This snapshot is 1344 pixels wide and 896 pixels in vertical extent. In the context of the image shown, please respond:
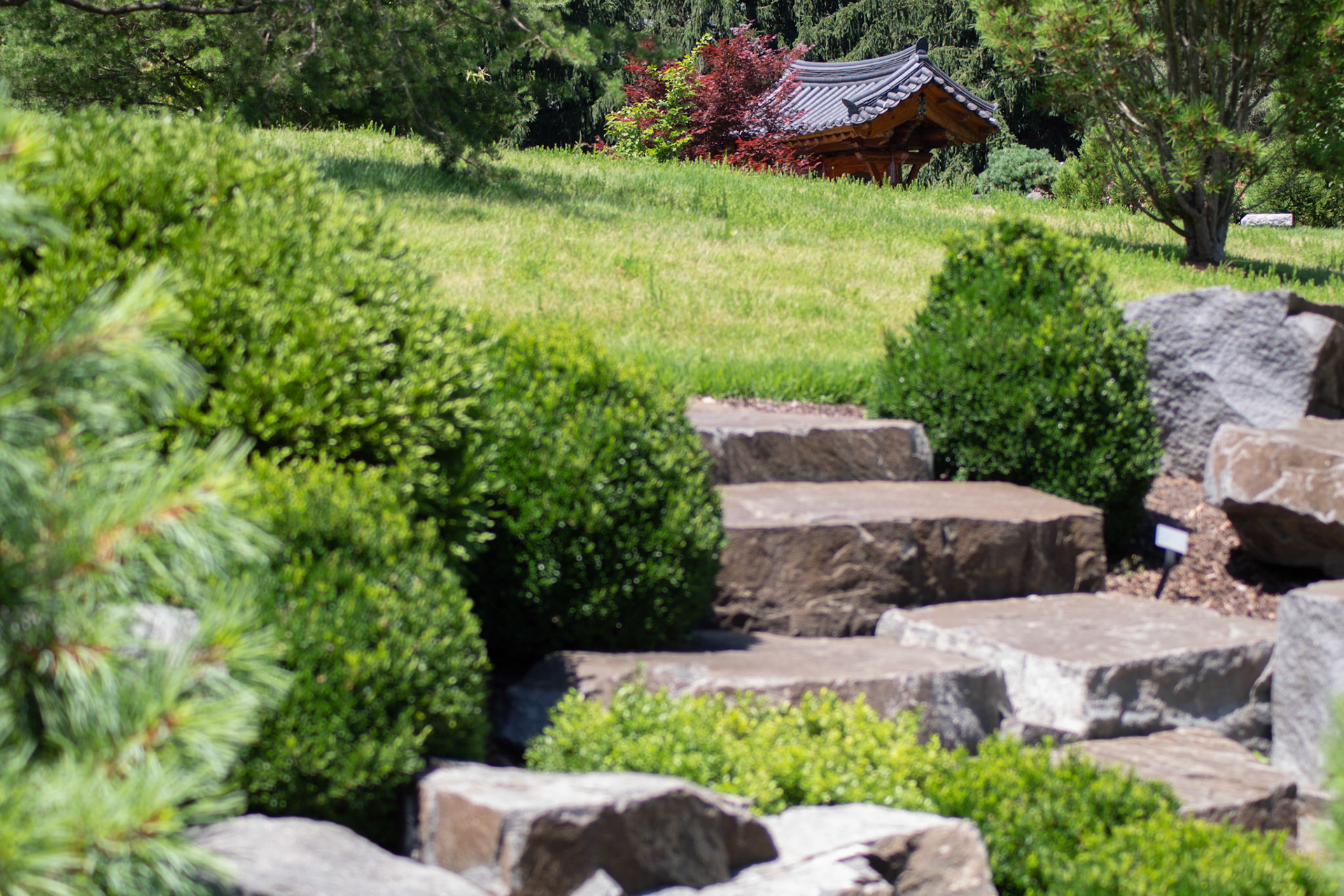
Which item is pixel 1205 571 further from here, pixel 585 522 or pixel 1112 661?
pixel 585 522

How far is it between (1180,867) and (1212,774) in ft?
3.50

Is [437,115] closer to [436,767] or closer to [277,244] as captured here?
[277,244]

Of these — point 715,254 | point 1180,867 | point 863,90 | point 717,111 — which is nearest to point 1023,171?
point 863,90

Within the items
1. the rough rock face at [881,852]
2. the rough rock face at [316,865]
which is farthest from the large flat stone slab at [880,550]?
the rough rock face at [316,865]

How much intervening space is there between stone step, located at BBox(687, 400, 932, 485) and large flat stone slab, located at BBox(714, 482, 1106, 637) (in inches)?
5.3

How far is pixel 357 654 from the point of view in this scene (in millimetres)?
→ 2926

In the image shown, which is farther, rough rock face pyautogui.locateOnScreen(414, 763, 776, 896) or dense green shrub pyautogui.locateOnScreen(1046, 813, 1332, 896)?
dense green shrub pyautogui.locateOnScreen(1046, 813, 1332, 896)

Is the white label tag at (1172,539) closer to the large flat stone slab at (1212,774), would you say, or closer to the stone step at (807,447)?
the large flat stone slab at (1212,774)

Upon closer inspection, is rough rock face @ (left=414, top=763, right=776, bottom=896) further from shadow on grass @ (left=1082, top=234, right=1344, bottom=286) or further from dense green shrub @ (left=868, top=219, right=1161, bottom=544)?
shadow on grass @ (left=1082, top=234, right=1344, bottom=286)

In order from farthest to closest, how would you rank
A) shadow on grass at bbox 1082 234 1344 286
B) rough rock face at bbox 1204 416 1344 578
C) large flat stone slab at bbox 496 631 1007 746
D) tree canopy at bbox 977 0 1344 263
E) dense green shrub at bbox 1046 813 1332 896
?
shadow on grass at bbox 1082 234 1344 286
tree canopy at bbox 977 0 1344 263
rough rock face at bbox 1204 416 1344 578
large flat stone slab at bbox 496 631 1007 746
dense green shrub at bbox 1046 813 1332 896

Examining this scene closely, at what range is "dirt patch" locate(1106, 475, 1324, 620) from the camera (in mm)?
6102

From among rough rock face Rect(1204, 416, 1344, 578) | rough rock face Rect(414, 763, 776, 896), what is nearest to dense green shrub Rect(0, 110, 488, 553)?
rough rock face Rect(414, 763, 776, 896)

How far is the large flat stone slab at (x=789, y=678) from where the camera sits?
12.9 ft

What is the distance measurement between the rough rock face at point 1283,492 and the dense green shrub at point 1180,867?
9.15 feet
